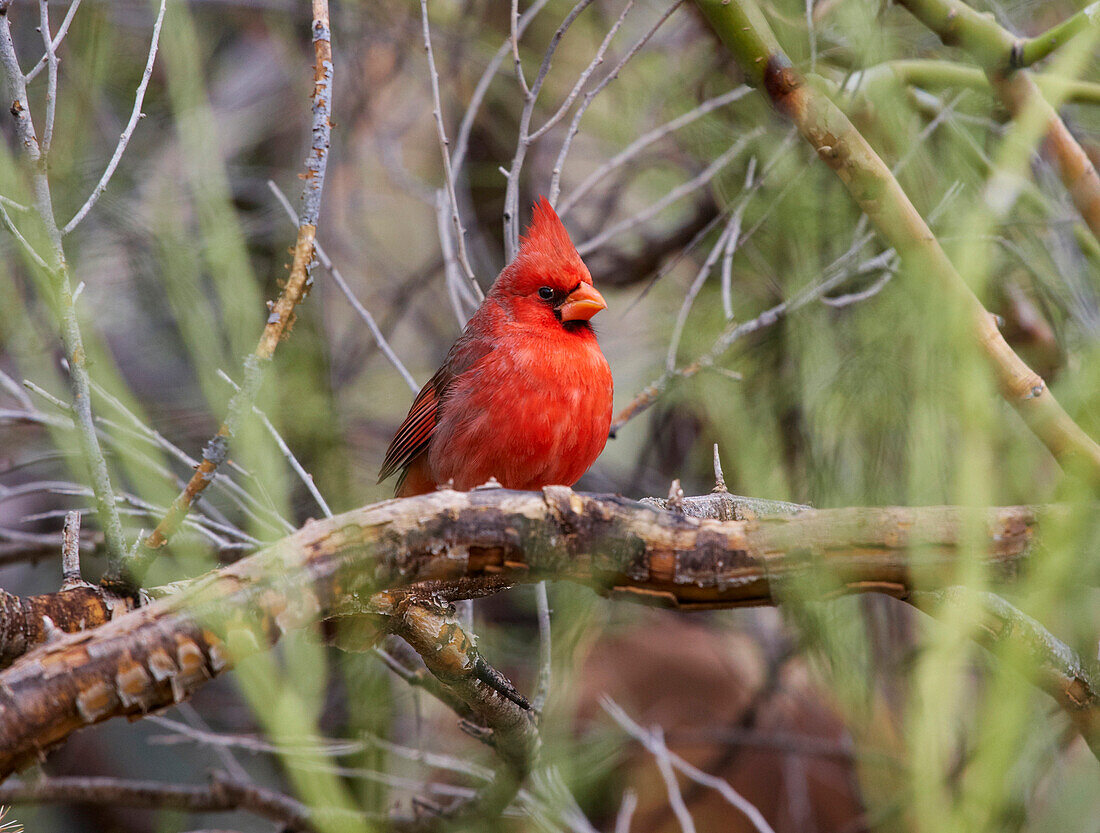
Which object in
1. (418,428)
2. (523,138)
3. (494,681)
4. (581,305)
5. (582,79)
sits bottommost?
(494,681)

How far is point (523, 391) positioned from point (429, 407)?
0.35 metres

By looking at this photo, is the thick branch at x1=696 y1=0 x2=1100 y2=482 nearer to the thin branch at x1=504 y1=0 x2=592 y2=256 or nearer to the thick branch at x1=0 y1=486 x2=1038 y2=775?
the thin branch at x1=504 y1=0 x2=592 y2=256

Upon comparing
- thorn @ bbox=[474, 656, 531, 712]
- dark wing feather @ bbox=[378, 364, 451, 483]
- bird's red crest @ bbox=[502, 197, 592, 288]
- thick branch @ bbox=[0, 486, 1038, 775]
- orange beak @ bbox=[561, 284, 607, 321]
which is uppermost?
bird's red crest @ bbox=[502, 197, 592, 288]

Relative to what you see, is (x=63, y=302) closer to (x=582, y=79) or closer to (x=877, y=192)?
(x=582, y=79)

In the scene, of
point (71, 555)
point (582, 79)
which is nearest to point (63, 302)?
point (71, 555)

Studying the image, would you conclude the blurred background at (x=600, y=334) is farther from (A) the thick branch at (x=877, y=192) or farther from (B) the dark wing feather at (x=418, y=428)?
(B) the dark wing feather at (x=418, y=428)

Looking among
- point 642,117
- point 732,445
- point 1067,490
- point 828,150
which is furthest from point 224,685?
point 1067,490

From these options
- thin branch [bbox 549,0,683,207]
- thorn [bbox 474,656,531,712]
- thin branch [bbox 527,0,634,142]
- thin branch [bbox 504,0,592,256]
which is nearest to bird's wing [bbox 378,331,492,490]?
thin branch [bbox 504,0,592,256]

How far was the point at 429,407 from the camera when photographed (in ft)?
8.36

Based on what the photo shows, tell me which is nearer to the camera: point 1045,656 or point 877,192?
point 1045,656

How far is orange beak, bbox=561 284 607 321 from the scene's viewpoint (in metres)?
2.51

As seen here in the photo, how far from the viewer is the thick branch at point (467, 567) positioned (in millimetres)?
1094

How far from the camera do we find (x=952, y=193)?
2240 mm

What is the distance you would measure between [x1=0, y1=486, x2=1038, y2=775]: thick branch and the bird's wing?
1177 millimetres
